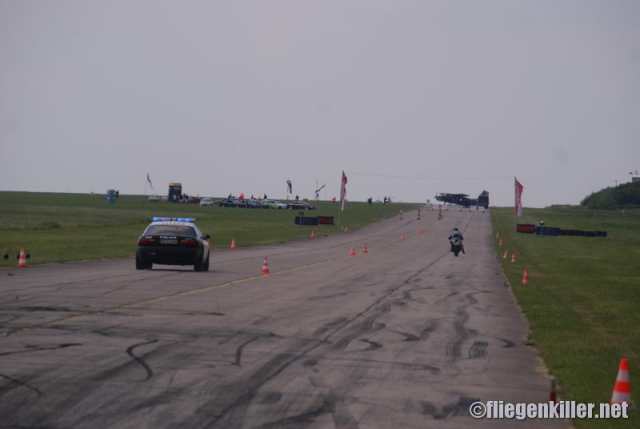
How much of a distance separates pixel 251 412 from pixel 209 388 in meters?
1.29

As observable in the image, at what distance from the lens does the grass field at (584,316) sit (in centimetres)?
1278

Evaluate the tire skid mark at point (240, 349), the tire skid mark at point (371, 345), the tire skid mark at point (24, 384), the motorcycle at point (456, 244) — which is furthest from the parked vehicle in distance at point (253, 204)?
the tire skid mark at point (24, 384)

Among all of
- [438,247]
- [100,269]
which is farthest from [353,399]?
[438,247]

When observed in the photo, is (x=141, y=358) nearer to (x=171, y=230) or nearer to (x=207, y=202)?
(x=171, y=230)

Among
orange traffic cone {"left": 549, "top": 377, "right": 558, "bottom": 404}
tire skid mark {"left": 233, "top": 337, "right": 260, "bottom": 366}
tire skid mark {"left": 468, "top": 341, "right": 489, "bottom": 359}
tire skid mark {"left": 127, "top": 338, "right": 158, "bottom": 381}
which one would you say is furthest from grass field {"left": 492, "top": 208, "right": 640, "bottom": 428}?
tire skid mark {"left": 127, "top": 338, "right": 158, "bottom": 381}

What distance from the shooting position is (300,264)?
39.8 metres

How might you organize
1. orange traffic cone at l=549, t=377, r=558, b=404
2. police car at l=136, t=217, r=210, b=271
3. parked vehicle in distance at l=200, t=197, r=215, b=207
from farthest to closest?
parked vehicle in distance at l=200, t=197, r=215, b=207 < police car at l=136, t=217, r=210, b=271 < orange traffic cone at l=549, t=377, r=558, b=404

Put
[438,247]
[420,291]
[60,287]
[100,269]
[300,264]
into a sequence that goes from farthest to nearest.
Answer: [438,247] → [300,264] → [100,269] → [420,291] → [60,287]

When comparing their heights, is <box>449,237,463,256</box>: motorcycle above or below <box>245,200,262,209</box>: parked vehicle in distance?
below

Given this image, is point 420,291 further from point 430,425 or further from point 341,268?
point 430,425

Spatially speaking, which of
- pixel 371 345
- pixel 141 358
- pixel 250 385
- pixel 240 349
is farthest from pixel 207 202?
pixel 250 385

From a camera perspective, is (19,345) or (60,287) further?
(60,287)

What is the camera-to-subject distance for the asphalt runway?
9594 mm

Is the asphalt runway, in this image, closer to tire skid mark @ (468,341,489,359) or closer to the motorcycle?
tire skid mark @ (468,341,489,359)
